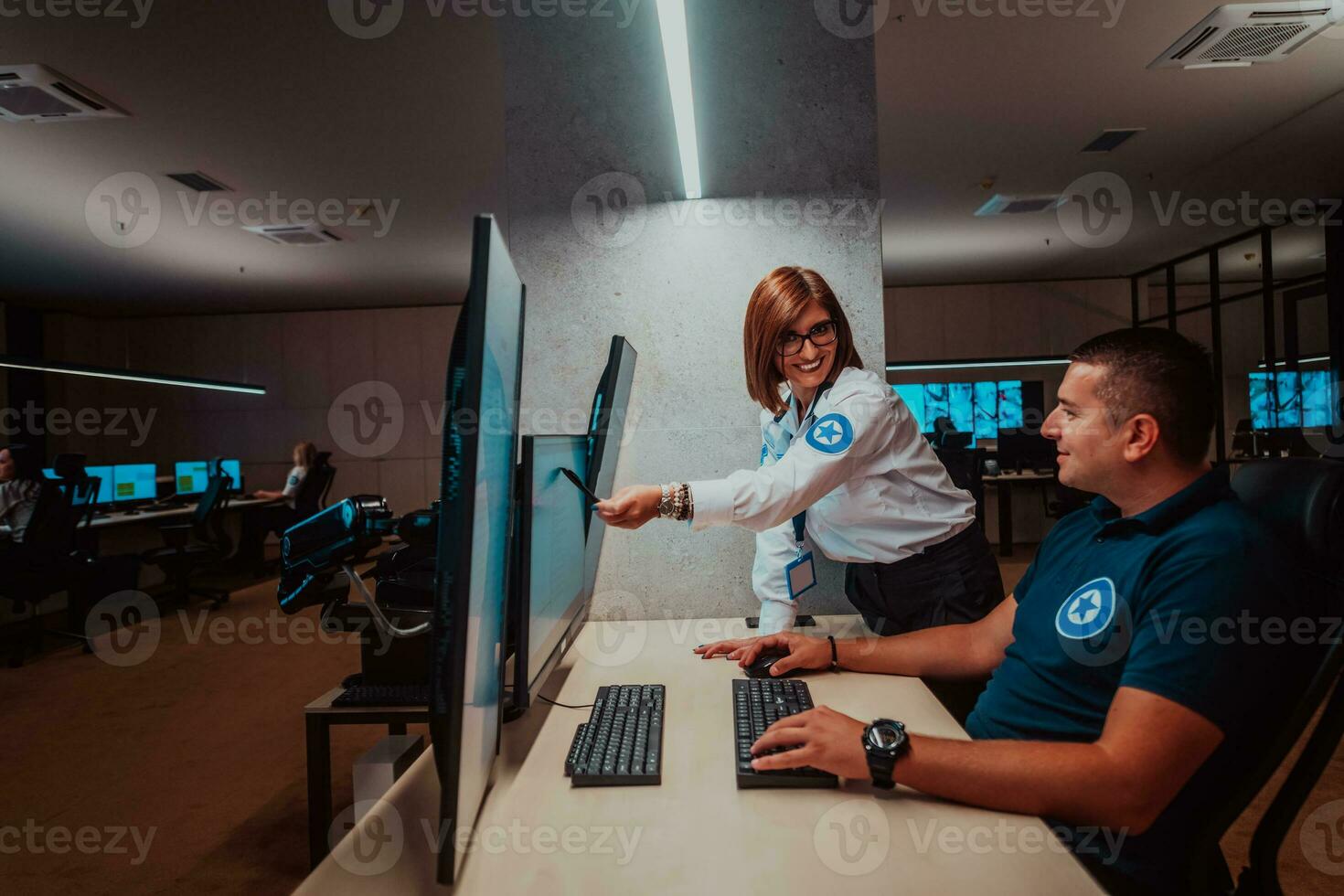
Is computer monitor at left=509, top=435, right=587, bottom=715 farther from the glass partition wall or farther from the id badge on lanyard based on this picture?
the glass partition wall

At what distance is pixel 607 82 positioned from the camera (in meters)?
2.21

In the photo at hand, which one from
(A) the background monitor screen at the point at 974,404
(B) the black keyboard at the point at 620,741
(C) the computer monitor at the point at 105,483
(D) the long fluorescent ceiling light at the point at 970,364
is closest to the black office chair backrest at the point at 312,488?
(C) the computer monitor at the point at 105,483

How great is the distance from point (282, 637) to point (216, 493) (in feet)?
6.33

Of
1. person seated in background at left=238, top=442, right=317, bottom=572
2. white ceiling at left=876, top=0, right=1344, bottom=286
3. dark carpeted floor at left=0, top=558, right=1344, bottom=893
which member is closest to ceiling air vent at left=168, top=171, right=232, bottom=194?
person seated in background at left=238, top=442, right=317, bottom=572

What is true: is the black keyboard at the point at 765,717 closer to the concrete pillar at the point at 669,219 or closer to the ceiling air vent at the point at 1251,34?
the concrete pillar at the point at 669,219

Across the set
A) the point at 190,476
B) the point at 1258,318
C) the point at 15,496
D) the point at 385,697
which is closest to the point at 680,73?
the point at 385,697

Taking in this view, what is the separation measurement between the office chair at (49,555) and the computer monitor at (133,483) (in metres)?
2.17

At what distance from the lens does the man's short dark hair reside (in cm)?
116

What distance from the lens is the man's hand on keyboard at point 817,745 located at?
3.41ft

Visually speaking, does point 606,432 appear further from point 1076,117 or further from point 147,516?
point 147,516

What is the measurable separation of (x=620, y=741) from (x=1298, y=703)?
34.0 inches

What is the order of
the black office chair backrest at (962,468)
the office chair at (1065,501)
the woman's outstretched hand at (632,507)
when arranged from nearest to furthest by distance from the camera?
the woman's outstretched hand at (632,507), the black office chair backrest at (962,468), the office chair at (1065,501)

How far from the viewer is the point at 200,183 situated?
5395 mm

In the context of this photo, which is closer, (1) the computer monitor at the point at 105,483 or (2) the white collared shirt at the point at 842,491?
(2) the white collared shirt at the point at 842,491
